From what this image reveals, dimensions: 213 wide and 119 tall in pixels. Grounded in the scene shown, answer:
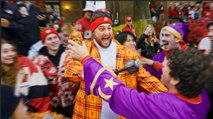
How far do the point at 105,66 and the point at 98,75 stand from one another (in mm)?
819

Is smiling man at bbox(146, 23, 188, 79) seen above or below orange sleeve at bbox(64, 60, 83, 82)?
above

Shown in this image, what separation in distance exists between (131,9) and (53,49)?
7.20m

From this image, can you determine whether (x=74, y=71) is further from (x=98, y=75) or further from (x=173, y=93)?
(x=173, y=93)

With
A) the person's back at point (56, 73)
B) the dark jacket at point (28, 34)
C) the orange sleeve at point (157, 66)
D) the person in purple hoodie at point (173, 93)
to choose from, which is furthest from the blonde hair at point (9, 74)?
the orange sleeve at point (157, 66)

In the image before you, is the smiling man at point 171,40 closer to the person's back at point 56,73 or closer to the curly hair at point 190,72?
the person's back at point 56,73

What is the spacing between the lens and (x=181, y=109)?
1.71m

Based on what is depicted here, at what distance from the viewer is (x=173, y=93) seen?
72.2 inches

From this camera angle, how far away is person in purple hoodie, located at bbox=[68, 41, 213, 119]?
5.63 feet

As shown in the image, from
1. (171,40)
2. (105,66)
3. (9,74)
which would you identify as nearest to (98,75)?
(105,66)

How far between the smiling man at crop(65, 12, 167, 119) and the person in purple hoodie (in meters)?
0.72

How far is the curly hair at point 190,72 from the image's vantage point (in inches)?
67.5

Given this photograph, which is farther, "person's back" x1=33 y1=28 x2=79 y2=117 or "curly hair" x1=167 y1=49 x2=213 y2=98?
"person's back" x1=33 y1=28 x2=79 y2=117

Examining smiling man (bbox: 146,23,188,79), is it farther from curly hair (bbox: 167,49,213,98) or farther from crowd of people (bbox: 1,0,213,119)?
curly hair (bbox: 167,49,213,98)

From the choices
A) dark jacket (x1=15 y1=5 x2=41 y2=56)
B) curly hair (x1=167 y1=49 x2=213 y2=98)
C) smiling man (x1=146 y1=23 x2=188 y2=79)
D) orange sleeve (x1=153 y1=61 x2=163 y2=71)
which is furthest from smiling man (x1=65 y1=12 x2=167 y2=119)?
Result: dark jacket (x1=15 y1=5 x2=41 y2=56)
